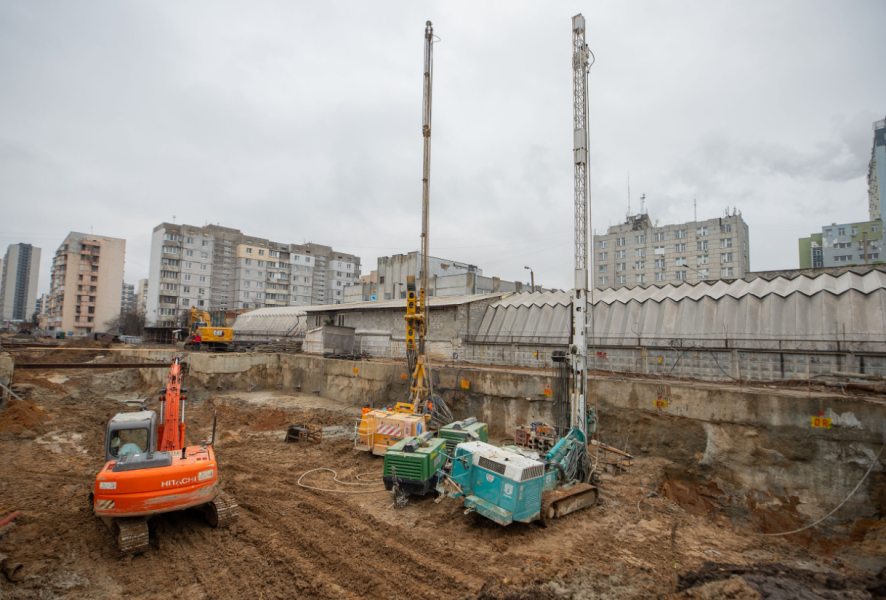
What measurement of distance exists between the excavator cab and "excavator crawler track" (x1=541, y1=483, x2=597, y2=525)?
8430 millimetres

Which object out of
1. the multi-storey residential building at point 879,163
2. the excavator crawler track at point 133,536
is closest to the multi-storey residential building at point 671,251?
the multi-storey residential building at point 879,163

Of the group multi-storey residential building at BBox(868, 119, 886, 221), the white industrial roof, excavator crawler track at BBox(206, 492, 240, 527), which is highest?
multi-storey residential building at BBox(868, 119, 886, 221)

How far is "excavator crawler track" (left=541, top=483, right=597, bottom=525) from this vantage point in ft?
30.4

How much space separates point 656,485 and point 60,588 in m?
14.0

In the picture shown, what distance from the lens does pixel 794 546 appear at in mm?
9328

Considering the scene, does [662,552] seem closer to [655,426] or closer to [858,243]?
[655,426]

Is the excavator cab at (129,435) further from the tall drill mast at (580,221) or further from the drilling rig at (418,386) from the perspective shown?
the tall drill mast at (580,221)

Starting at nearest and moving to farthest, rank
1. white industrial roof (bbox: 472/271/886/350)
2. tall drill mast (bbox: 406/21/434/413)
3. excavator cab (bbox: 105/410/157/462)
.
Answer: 1. excavator cab (bbox: 105/410/157/462)
2. white industrial roof (bbox: 472/271/886/350)
3. tall drill mast (bbox: 406/21/434/413)

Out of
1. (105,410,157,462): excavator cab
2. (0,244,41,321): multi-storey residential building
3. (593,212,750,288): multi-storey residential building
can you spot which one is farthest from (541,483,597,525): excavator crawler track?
(0,244,41,321): multi-storey residential building

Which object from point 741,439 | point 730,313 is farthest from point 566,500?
point 730,313

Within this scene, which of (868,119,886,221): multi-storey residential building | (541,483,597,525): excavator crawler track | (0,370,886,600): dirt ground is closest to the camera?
(0,370,886,600): dirt ground

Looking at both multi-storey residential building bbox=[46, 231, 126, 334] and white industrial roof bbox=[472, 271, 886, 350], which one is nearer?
white industrial roof bbox=[472, 271, 886, 350]

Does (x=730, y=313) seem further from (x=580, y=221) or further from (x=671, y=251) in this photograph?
(x=671, y=251)

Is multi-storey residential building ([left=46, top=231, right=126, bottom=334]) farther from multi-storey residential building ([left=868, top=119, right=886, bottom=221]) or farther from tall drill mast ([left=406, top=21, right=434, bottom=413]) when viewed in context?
multi-storey residential building ([left=868, top=119, right=886, bottom=221])
